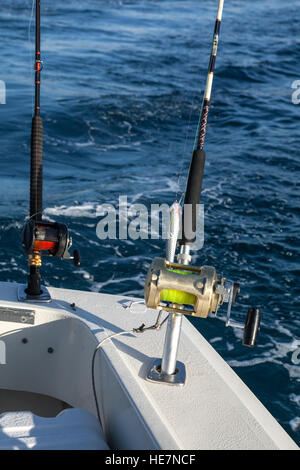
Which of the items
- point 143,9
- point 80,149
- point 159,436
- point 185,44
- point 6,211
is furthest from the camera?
point 143,9

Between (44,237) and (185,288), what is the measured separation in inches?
26.7

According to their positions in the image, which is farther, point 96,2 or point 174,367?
point 96,2

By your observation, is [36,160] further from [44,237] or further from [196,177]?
[196,177]

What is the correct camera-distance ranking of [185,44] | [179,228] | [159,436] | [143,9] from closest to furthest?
[159,436] < [179,228] < [185,44] < [143,9]

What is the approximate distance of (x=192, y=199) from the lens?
1800 mm

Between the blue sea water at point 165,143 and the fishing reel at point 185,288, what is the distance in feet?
5.60

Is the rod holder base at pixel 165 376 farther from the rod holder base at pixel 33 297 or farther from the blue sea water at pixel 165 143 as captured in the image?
the blue sea water at pixel 165 143

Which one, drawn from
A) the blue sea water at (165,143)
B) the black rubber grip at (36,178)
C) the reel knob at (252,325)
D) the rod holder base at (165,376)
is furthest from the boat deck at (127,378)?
the blue sea water at (165,143)

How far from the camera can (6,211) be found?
196 inches

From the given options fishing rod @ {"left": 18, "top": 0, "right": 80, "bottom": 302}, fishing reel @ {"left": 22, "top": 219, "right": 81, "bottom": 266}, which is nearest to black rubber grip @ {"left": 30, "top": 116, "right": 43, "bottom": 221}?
fishing rod @ {"left": 18, "top": 0, "right": 80, "bottom": 302}

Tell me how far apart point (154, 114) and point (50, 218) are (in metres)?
3.20

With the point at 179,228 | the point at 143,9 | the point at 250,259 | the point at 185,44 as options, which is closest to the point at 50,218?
the point at 250,259

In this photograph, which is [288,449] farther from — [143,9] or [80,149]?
[143,9]

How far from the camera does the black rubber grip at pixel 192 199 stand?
1.67m
